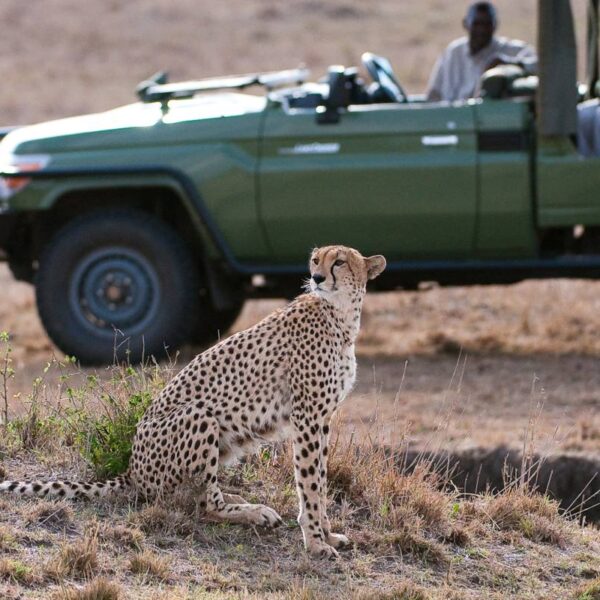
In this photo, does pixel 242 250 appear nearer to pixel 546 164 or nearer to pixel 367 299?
pixel 546 164

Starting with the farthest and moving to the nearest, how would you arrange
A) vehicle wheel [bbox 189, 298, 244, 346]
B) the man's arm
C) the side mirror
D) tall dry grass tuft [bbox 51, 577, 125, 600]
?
1. the man's arm
2. vehicle wheel [bbox 189, 298, 244, 346]
3. the side mirror
4. tall dry grass tuft [bbox 51, 577, 125, 600]

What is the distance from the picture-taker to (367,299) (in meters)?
12.1

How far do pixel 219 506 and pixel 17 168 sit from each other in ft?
15.0

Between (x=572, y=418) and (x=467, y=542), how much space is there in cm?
250

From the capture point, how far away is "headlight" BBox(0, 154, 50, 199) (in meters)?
9.45

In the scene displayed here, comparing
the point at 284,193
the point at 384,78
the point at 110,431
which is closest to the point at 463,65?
the point at 384,78

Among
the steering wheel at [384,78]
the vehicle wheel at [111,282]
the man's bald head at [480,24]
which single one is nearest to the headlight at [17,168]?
the vehicle wheel at [111,282]

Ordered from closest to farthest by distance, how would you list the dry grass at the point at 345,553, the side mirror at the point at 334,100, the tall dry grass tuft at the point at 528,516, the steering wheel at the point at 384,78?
the dry grass at the point at 345,553
the tall dry grass tuft at the point at 528,516
the side mirror at the point at 334,100
the steering wheel at the point at 384,78

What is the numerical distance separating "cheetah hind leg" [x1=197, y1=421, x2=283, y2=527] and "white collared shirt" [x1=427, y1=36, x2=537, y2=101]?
17.1ft

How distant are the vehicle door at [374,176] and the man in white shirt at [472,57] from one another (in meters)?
1.03

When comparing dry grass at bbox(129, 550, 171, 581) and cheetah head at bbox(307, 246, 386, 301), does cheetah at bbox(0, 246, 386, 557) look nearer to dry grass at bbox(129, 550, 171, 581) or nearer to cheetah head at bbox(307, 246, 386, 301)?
cheetah head at bbox(307, 246, 386, 301)

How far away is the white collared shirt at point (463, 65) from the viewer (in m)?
10.2

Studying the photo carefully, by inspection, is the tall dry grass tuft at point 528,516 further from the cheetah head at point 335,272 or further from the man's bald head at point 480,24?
the man's bald head at point 480,24

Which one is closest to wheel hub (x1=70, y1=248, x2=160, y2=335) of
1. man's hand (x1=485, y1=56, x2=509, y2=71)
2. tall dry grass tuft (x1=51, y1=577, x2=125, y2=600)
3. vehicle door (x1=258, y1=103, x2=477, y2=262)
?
vehicle door (x1=258, y1=103, x2=477, y2=262)
